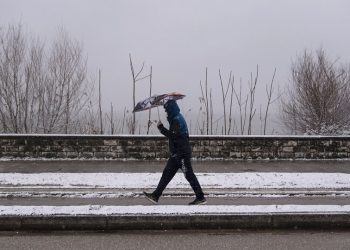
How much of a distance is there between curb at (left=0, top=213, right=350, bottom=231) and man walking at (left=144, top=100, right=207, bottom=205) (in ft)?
2.99

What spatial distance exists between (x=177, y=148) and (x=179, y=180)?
8.63ft

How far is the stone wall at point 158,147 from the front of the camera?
43.6 ft

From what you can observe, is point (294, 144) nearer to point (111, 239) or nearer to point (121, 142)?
point (121, 142)

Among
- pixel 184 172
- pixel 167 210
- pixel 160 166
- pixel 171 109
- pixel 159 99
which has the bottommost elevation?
pixel 167 210

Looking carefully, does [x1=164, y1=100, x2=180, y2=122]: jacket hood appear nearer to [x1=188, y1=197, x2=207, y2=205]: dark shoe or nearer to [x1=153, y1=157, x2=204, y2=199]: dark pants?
[x1=153, y1=157, x2=204, y2=199]: dark pants

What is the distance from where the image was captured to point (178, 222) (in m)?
7.12

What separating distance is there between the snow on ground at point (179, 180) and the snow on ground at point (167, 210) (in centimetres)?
203

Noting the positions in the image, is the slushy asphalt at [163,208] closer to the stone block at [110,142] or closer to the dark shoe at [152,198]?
the dark shoe at [152,198]

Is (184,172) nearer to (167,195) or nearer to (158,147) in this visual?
(167,195)

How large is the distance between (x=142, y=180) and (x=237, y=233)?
3.77m

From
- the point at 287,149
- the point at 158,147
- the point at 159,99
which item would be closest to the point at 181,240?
the point at 159,99

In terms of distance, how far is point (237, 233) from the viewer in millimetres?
6969

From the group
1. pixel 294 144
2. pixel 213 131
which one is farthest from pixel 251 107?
pixel 294 144

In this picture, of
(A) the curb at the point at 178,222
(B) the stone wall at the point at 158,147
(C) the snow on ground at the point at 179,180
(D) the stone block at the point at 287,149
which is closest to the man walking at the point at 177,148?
(A) the curb at the point at 178,222
